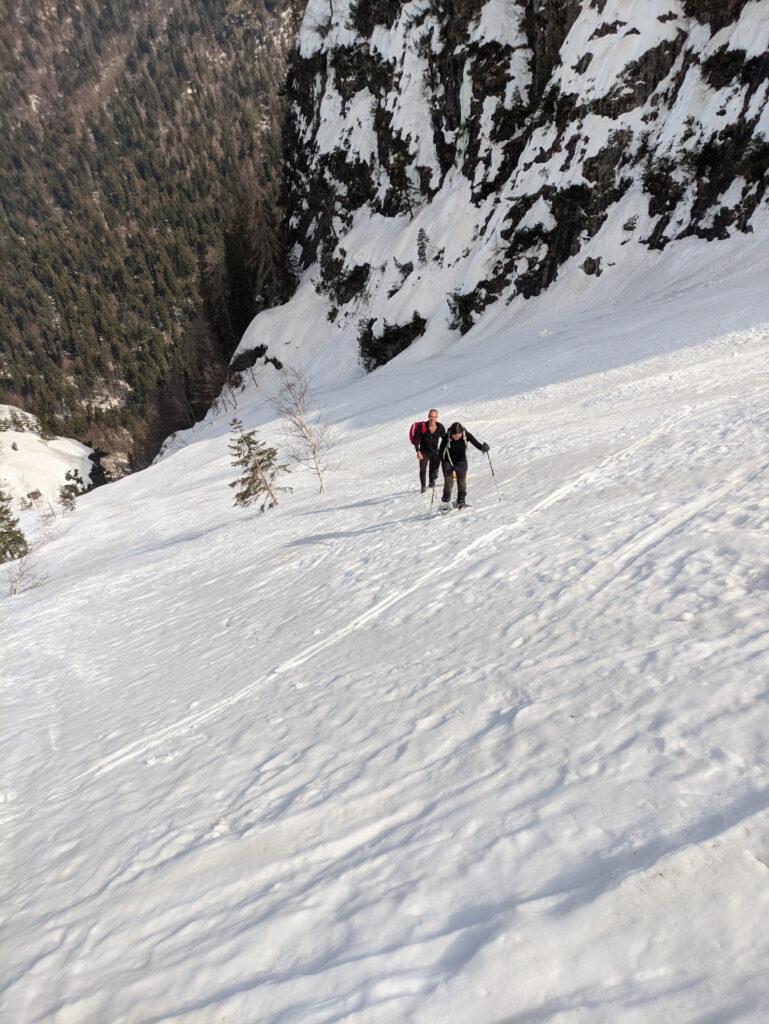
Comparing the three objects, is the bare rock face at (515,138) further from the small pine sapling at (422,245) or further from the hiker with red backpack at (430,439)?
the hiker with red backpack at (430,439)

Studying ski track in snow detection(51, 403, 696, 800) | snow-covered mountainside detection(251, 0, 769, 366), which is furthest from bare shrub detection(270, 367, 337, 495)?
snow-covered mountainside detection(251, 0, 769, 366)

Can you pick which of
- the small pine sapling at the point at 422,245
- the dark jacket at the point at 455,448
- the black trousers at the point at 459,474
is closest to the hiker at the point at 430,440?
the black trousers at the point at 459,474

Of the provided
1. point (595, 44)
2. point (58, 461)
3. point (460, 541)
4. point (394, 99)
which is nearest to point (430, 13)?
point (394, 99)

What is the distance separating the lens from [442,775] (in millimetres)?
4375

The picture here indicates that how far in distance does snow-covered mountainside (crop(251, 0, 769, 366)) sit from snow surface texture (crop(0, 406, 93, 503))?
192 feet

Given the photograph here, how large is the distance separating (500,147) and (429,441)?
45.0 metres

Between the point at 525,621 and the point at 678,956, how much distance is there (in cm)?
391

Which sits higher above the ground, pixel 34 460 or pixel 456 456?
pixel 34 460

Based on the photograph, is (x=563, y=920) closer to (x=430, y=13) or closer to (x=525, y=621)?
(x=525, y=621)

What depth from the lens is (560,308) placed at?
123 feet

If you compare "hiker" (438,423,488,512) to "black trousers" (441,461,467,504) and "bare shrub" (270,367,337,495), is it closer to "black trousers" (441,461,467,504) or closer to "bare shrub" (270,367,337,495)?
"black trousers" (441,461,467,504)

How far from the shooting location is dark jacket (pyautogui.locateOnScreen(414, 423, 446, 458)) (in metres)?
12.9

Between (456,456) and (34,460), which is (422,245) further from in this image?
(34,460)

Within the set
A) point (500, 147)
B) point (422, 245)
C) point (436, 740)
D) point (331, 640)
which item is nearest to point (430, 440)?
point (331, 640)
